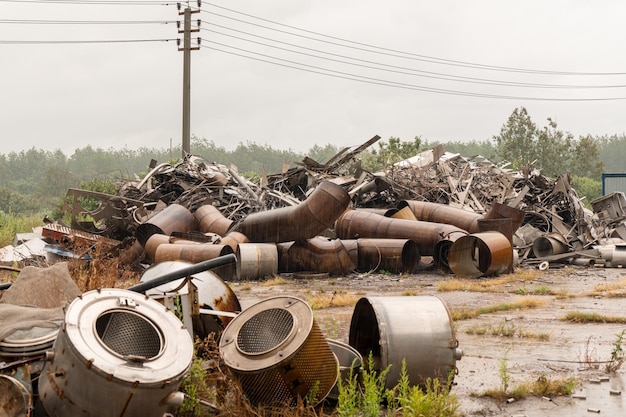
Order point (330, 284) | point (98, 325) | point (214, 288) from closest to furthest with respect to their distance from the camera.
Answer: point (98, 325) → point (214, 288) → point (330, 284)

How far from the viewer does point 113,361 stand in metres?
4.42

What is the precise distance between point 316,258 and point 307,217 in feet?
2.86

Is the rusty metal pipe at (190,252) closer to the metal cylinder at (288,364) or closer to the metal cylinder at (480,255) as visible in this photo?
the metal cylinder at (480,255)

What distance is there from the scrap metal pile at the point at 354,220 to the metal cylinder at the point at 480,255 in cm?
2

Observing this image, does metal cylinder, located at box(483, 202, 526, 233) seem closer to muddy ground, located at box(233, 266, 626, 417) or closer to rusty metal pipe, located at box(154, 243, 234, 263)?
muddy ground, located at box(233, 266, 626, 417)

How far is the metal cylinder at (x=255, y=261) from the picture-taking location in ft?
45.2

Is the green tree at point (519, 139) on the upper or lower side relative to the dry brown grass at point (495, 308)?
upper

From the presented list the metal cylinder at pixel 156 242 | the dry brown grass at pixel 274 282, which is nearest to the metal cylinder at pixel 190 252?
the metal cylinder at pixel 156 242

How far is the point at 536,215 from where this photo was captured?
61.5 feet

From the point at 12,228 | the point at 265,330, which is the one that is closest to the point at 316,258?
the point at 265,330

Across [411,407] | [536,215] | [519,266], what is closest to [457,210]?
[519,266]

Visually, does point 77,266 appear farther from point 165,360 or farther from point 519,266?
point 519,266

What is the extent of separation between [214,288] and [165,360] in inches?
94.9

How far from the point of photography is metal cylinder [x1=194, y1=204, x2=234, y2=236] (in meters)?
15.7
